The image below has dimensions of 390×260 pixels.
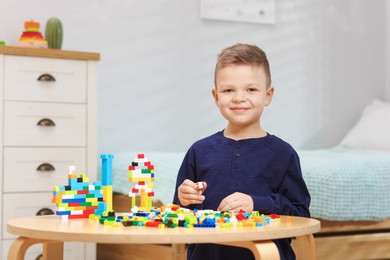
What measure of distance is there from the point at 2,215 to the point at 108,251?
52 centimetres

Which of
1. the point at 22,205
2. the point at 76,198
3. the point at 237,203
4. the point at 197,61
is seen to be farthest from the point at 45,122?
the point at 237,203

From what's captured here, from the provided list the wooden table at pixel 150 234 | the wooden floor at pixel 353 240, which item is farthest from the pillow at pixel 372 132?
the wooden table at pixel 150 234

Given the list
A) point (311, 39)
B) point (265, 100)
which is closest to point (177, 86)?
point (311, 39)

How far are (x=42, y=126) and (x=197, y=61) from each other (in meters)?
1.12

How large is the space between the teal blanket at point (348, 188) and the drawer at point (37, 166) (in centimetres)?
92

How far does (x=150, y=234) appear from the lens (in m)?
1.09

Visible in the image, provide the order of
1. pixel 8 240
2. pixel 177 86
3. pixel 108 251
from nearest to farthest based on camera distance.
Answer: pixel 8 240 < pixel 108 251 < pixel 177 86

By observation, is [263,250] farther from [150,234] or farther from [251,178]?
[251,178]

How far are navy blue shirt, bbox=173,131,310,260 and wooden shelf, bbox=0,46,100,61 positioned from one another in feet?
4.32

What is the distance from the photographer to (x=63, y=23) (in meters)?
3.21

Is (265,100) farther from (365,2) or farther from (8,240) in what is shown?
(365,2)

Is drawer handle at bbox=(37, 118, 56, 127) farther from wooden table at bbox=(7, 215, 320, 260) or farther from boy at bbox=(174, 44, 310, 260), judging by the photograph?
wooden table at bbox=(7, 215, 320, 260)

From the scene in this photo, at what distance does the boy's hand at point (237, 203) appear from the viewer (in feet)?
4.53

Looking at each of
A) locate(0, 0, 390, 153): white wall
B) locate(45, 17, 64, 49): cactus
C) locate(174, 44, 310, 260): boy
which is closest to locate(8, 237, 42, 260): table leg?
locate(174, 44, 310, 260): boy
